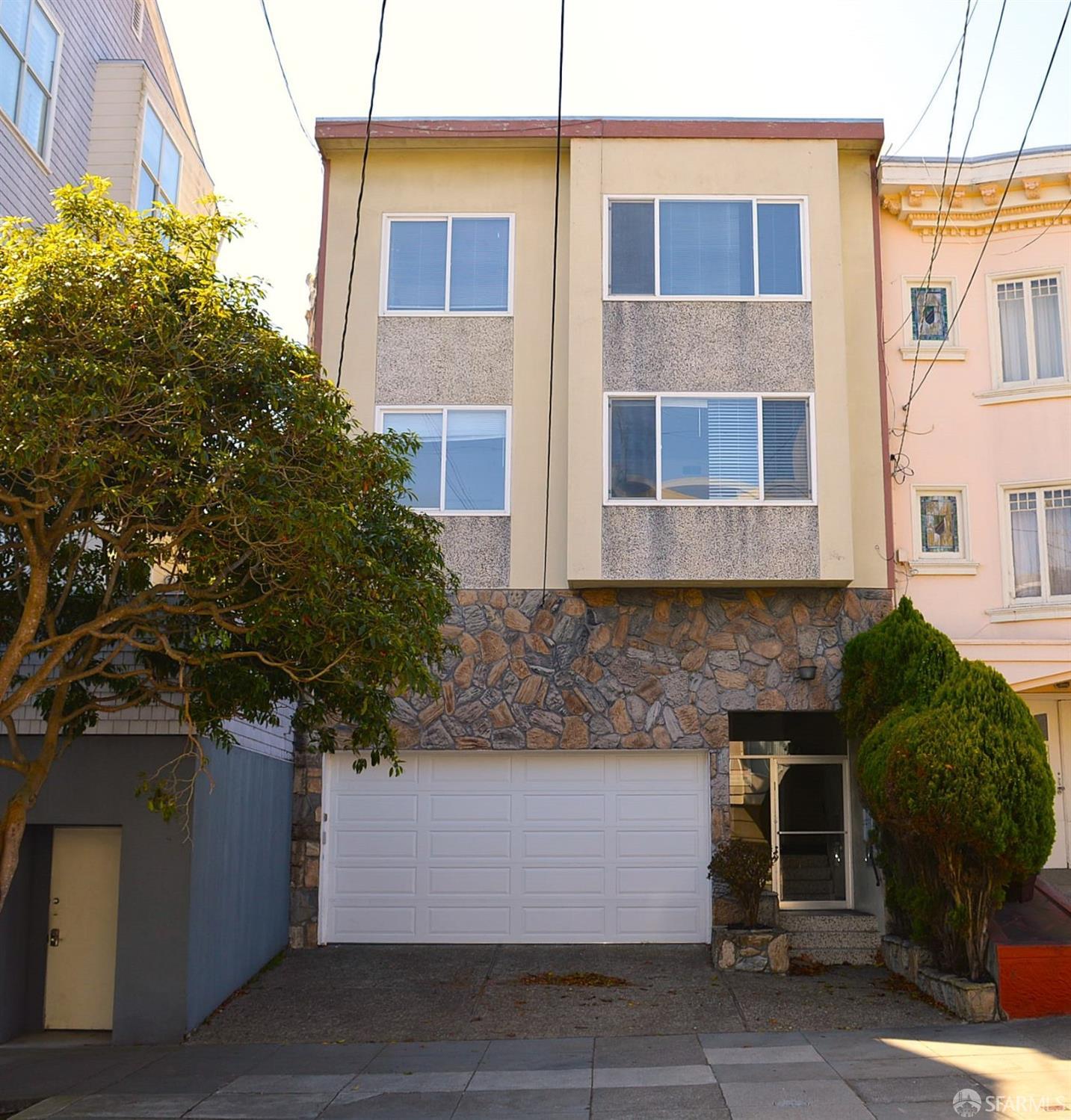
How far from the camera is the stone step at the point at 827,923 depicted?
1510 cm

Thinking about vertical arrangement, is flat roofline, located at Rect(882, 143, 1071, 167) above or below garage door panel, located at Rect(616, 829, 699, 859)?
above

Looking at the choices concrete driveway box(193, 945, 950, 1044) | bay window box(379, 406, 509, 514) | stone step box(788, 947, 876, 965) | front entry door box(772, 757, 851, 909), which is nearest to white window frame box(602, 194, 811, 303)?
bay window box(379, 406, 509, 514)

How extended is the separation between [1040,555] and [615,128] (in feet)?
26.0

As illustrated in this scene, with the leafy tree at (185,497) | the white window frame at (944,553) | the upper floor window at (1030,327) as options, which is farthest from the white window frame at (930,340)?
the leafy tree at (185,497)

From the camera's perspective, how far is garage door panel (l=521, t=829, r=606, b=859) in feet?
52.2

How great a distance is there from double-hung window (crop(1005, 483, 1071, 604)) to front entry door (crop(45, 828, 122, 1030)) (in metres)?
11.4

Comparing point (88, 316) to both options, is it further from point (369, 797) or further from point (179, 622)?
point (369, 797)

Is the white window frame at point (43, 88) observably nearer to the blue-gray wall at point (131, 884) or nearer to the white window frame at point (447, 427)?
the white window frame at point (447, 427)

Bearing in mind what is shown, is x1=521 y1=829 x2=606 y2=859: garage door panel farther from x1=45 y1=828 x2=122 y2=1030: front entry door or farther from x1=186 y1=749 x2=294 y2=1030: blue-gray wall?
x1=45 y1=828 x2=122 y2=1030: front entry door

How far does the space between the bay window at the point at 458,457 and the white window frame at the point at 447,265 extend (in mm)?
1329

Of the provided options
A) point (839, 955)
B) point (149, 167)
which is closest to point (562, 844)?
point (839, 955)

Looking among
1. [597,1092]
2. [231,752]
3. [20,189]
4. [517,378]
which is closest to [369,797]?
[231,752]

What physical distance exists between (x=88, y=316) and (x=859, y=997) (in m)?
9.92

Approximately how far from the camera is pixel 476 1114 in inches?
359
